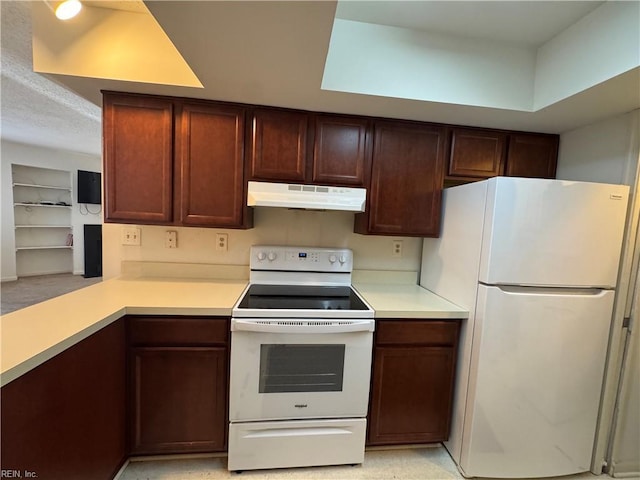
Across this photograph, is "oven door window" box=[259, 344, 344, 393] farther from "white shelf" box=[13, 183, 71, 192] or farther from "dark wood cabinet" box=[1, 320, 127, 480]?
"white shelf" box=[13, 183, 71, 192]

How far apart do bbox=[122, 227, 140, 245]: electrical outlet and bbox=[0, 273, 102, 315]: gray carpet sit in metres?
3.04

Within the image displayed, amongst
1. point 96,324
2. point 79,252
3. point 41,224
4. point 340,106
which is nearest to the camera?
point 96,324

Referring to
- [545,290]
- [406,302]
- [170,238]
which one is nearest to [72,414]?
[170,238]

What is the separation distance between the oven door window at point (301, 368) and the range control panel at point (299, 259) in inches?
24.9

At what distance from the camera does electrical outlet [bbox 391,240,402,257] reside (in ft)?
7.30

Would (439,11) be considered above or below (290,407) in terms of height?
above

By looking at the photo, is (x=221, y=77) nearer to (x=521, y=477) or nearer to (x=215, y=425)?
(x=215, y=425)

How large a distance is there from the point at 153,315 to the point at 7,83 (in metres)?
2.71

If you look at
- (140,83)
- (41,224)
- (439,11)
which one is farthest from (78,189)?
(439,11)

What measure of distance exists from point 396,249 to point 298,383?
121cm

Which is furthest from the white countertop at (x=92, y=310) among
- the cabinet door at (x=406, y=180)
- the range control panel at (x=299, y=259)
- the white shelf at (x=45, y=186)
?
the white shelf at (x=45, y=186)

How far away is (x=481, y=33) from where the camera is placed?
151 centimetres

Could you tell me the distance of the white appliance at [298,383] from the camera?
Answer: 4.84 ft

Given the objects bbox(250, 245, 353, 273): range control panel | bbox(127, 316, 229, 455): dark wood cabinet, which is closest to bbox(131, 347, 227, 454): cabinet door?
bbox(127, 316, 229, 455): dark wood cabinet
